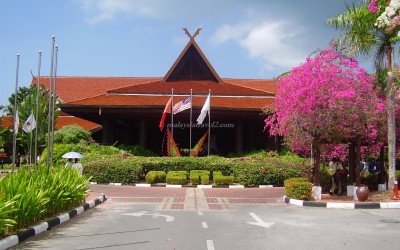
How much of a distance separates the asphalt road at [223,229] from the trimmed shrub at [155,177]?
25.6ft

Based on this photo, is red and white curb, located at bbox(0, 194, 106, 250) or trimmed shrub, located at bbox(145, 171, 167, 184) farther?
trimmed shrub, located at bbox(145, 171, 167, 184)

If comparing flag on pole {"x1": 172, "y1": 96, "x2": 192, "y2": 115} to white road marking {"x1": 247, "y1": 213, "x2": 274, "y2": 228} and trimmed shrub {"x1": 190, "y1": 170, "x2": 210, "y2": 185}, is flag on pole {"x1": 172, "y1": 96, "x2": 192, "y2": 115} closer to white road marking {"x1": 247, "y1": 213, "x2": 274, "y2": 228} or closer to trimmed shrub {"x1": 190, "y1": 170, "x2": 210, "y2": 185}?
trimmed shrub {"x1": 190, "y1": 170, "x2": 210, "y2": 185}

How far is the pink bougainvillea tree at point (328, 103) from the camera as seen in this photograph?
1399cm

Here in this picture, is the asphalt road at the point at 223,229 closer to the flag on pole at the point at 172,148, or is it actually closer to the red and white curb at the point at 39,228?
the red and white curb at the point at 39,228

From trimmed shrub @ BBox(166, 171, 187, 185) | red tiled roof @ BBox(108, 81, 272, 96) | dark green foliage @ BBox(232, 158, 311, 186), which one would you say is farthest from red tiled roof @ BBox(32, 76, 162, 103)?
dark green foliage @ BBox(232, 158, 311, 186)

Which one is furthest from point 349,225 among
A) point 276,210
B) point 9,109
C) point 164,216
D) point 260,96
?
point 9,109

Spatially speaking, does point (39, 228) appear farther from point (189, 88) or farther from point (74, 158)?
point (189, 88)

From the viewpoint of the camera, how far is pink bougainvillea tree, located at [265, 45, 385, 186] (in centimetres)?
1399

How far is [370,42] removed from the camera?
49.8 feet

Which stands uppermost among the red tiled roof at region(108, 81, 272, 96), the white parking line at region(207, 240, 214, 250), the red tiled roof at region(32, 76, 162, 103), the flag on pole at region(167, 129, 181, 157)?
the red tiled roof at region(32, 76, 162, 103)

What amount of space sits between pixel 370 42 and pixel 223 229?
9.73 metres

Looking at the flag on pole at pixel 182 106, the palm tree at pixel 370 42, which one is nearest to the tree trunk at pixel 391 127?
the palm tree at pixel 370 42

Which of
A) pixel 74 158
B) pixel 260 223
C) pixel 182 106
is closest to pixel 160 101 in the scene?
pixel 182 106

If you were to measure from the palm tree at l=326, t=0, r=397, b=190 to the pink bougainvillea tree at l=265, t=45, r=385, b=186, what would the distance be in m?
0.45
